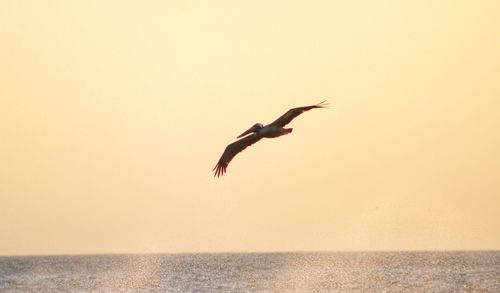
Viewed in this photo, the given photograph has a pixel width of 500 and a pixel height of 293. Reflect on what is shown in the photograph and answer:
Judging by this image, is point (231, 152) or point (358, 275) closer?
point (231, 152)

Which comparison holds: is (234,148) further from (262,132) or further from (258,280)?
(258,280)

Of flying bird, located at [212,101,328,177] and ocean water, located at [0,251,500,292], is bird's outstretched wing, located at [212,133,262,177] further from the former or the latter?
ocean water, located at [0,251,500,292]

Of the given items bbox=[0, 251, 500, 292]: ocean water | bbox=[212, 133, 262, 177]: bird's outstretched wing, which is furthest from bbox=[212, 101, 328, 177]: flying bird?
bbox=[0, 251, 500, 292]: ocean water

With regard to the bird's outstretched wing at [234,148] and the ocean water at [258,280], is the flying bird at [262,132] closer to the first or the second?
the bird's outstretched wing at [234,148]

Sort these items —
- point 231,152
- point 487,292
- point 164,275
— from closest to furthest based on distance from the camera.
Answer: point 231,152, point 487,292, point 164,275

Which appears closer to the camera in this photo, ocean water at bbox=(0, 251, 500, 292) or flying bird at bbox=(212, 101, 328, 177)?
flying bird at bbox=(212, 101, 328, 177)

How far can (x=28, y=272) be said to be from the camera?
72625mm

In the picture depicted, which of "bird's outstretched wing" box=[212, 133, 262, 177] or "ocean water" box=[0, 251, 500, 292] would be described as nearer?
"bird's outstretched wing" box=[212, 133, 262, 177]

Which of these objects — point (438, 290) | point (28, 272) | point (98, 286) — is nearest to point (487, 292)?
point (438, 290)

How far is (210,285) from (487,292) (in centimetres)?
1557

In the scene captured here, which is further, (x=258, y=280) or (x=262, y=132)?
(x=258, y=280)

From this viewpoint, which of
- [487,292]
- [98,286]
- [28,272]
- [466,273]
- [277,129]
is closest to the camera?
[277,129]

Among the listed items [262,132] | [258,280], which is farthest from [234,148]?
[258,280]

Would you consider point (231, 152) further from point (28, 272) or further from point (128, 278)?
point (28, 272)
